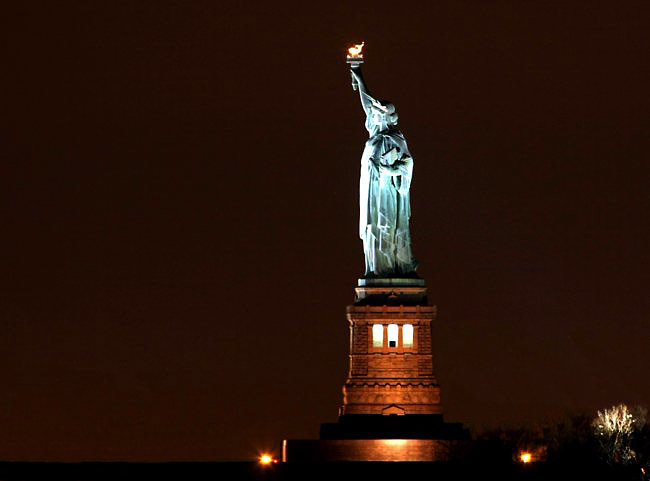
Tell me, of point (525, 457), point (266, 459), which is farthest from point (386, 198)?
point (266, 459)

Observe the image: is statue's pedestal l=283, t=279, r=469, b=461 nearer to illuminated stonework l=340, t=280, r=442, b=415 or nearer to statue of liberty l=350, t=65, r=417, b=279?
illuminated stonework l=340, t=280, r=442, b=415

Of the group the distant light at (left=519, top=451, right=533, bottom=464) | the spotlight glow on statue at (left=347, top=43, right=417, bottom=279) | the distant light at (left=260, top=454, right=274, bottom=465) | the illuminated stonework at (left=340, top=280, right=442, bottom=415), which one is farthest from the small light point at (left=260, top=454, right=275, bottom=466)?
the distant light at (left=519, top=451, right=533, bottom=464)

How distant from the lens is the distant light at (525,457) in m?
54.9

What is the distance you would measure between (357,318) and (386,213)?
13.7ft

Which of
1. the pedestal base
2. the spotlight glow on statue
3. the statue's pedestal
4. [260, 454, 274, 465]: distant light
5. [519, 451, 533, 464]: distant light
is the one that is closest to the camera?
[260, 454, 274, 465]: distant light

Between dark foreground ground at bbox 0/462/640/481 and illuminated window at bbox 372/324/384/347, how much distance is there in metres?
6.79

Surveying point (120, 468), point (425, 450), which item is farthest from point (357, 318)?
point (120, 468)

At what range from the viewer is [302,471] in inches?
2008

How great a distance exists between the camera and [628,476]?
52688 mm

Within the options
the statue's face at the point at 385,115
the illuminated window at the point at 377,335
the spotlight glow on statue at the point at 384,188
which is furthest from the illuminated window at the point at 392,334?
the statue's face at the point at 385,115

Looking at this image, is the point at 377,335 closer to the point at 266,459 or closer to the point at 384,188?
the point at 384,188

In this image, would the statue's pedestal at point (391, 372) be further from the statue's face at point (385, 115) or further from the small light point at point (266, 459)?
the statue's face at point (385, 115)

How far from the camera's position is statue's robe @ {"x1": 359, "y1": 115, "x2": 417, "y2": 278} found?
58.8 m

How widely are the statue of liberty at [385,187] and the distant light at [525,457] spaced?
7570 millimetres
